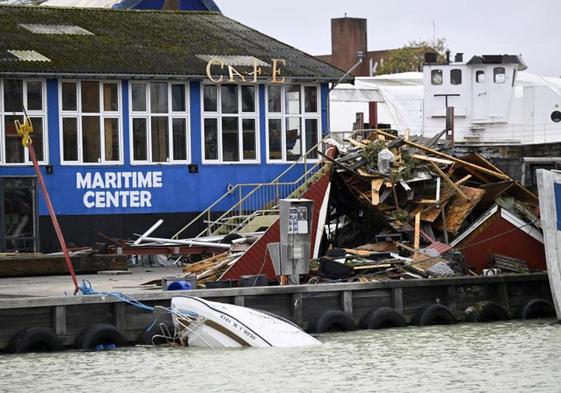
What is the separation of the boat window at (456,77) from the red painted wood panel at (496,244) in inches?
1049

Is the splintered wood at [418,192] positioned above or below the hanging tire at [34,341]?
above

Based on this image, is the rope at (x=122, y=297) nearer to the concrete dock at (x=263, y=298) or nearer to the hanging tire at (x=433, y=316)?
the concrete dock at (x=263, y=298)

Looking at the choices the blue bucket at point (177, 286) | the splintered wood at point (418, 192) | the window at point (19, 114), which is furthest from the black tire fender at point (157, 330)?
the window at point (19, 114)

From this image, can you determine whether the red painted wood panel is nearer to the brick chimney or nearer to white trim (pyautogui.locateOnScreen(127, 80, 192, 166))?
white trim (pyautogui.locateOnScreen(127, 80, 192, 166))

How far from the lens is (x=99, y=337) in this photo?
28.4 meters

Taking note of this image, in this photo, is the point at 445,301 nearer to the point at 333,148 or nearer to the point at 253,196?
the point at 333,148

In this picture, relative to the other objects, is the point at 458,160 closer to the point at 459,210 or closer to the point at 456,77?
the point at 459,210

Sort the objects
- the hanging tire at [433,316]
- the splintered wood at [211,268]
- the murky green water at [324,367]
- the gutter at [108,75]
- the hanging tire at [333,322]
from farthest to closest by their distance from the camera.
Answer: the gutter at [108,75], the splintered wood at [211,268], the hanging tire at [433,316], the hanging tire at [333,322], the murky green water at [324,367]

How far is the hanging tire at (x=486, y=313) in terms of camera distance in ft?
107

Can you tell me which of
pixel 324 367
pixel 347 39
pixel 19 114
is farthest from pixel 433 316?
pixel 347 39

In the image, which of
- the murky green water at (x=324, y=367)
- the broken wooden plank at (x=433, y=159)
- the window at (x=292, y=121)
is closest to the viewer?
the murky green water at (x=324, y=367)

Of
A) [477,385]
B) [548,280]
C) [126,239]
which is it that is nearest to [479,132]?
[126,239]

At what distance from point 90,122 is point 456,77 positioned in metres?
23.0

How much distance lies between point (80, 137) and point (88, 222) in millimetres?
2393
